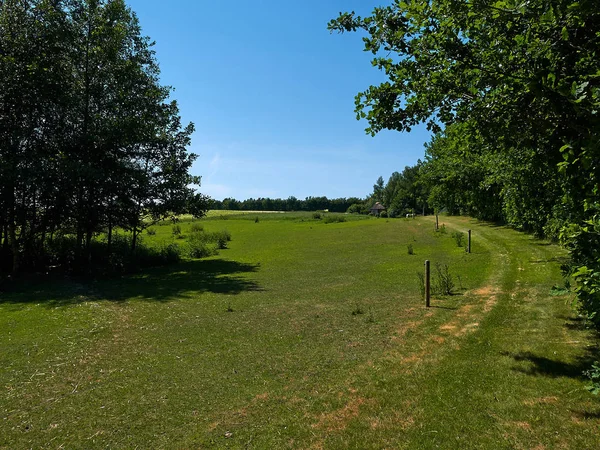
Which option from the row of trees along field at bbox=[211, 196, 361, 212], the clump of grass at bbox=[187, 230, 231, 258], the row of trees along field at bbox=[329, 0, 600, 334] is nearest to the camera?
the row of trees along field at bbox=[329, 0, 600, 334]

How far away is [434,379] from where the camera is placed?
7039 mm

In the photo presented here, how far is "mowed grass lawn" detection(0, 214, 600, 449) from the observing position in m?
5.47

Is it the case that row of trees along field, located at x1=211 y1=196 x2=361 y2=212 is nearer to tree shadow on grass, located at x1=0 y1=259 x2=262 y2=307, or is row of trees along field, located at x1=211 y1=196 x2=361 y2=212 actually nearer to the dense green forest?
tree shadow on grass, located at x1=0 y1=259 x2=262 y2=307

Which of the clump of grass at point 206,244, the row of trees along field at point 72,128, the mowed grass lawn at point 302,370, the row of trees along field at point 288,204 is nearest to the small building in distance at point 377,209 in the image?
the row of trees along field at point 288,204

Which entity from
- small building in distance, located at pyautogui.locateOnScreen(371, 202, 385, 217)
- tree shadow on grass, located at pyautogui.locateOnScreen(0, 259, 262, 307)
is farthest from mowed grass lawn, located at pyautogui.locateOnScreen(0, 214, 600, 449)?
small building in distance, located at pyautogui.locateOnScreen(371, 202, 385, 217)

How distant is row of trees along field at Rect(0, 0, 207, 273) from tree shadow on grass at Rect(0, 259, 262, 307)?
12.5 feet

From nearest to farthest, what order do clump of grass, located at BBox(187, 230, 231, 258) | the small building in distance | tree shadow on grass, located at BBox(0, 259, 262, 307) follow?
tree shadow on grass, located at BBox(0, 259, 262, 307) < clump of grass, located at BBox(187, 230, 231, 258) < the small building in distance

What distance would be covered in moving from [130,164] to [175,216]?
5.25m

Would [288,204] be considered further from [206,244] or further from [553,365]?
[553,365]

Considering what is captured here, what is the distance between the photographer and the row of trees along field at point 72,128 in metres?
20.4

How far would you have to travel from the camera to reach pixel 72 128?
2267cm

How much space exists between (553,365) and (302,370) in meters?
5.05

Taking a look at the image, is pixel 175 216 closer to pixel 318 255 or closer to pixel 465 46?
Result: pixel 318 255

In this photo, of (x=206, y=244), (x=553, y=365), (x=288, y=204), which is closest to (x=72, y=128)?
(x=206, y=244)
